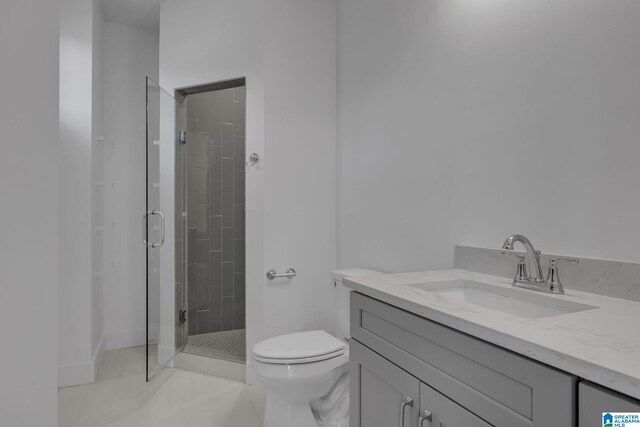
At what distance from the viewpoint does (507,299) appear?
1.24 m

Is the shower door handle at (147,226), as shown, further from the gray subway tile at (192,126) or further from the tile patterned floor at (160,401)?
the tile patterned floor at (160,401)

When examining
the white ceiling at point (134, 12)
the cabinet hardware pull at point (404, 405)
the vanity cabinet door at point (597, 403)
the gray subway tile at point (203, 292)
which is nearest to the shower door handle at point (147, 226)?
the gray subway tile at point (203, 292)

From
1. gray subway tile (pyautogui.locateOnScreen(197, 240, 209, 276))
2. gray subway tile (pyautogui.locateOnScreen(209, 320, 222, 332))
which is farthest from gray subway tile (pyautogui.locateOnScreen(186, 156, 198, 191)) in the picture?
gray subway tile (pyautogui.locateOnScreen(209, 320, 222, 332))

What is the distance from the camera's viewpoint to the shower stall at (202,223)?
8.87 ft

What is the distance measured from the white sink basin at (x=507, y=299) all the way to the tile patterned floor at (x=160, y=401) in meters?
1.35

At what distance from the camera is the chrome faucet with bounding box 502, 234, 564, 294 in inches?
46.3

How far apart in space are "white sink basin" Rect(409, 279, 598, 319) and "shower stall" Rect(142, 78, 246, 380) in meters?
1.83

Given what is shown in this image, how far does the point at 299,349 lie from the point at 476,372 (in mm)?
1122

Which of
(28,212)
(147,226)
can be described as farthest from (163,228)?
(28,212)

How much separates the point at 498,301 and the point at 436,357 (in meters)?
0.44

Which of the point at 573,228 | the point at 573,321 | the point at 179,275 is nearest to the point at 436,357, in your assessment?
the point at 573,321

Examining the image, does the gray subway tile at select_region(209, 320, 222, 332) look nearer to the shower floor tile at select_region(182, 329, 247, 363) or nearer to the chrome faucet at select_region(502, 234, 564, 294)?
the shower floor tile at select_region(182, 329, 247, 363)

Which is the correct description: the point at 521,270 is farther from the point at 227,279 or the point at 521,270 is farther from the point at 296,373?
the point at 227,279

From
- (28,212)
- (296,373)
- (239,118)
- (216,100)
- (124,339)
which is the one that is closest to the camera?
(28,212)
